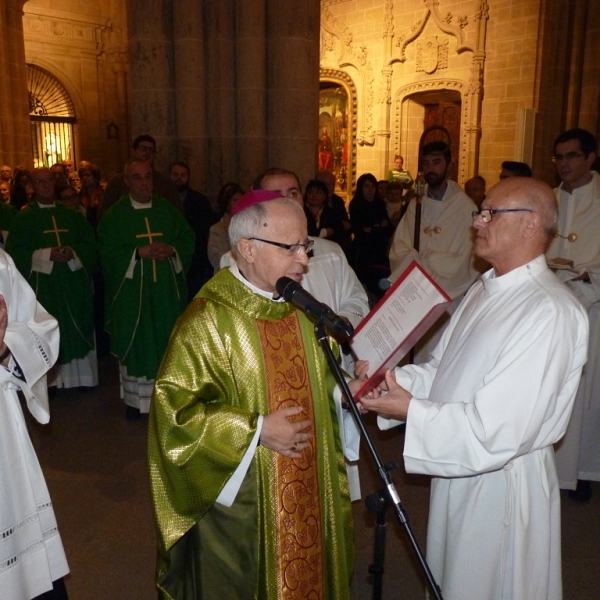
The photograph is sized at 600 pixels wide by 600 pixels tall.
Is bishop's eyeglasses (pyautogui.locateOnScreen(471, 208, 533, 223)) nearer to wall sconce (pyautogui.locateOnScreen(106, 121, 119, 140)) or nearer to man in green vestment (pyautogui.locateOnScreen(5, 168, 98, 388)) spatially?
man in green vestment (pyautogui.locateOnScreen(5, 168, 98, 388))

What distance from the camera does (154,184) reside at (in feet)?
19.0

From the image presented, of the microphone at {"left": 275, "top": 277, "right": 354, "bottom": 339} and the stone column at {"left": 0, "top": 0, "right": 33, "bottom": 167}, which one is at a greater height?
the stone column at {"left": 0, "top": 0, "right": 33, "bottom": 167}

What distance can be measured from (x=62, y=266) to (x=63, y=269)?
0.10 feet

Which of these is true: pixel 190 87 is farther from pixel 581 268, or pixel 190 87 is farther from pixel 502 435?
pixel 502 435

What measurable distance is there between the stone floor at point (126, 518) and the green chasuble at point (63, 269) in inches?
34.6

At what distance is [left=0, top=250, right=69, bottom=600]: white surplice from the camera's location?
2.11 metres

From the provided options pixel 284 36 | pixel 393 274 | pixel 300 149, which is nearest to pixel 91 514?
pixel 393 274

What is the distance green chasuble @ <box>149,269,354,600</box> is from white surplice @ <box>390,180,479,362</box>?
105 inches

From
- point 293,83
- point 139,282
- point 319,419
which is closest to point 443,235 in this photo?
point 139,282

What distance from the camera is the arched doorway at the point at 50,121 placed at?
17.5 metres

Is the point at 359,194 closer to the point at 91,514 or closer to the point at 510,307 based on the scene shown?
the point at 91,514

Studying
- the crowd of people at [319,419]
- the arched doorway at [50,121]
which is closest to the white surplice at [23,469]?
the crowd of people at [319,419]

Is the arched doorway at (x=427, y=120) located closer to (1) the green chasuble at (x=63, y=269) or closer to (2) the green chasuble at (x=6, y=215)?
(2) the green chasuble at (x=6, y=215)

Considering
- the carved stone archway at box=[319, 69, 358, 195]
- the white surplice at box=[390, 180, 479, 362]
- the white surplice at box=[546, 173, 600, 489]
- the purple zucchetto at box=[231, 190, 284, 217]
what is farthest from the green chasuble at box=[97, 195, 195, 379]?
the carved stone archway at box=[319, 69, 358, 195]
